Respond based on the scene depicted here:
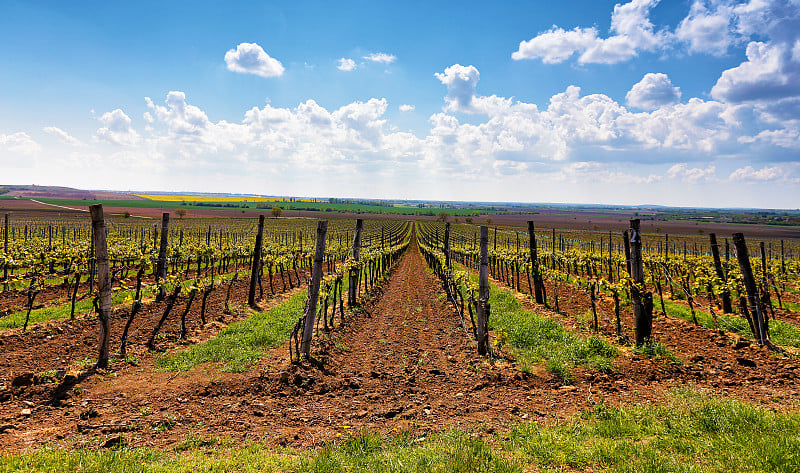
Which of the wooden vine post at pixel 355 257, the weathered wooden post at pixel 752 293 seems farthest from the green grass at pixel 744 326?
the wooden vine post at pixel 355 257

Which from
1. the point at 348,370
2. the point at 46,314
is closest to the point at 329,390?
the point at 348,370

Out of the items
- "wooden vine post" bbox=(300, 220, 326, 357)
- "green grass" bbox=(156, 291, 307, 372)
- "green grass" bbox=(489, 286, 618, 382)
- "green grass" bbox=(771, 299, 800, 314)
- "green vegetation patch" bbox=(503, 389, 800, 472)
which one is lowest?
"green grass" bbox=(156, 291, 307, 372)

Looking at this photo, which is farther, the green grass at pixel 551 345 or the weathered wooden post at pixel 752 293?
the weathered wooden post at pixel 752 293

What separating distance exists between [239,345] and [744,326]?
40.9 feet

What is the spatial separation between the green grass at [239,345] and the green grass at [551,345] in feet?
17.1

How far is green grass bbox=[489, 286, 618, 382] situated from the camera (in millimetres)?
7062

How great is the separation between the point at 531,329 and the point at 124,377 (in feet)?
27.6

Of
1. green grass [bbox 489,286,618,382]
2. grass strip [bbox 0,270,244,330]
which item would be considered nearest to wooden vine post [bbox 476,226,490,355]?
green grass [bbox 489,286,618,382]

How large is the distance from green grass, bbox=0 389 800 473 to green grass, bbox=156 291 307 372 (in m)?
2.80

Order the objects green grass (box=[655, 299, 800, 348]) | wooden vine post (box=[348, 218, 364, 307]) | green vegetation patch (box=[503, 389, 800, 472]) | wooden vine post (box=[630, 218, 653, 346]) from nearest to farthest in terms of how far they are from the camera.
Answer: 1. green vegetation patch (box=[503, 389, 800, 472])
2. wooden vine post (box=[630, 218, 653, 346])
3. green grass (box=[655, 299, 800, 348])
4. wooden vine post (box=[348, 218, 364, 307])

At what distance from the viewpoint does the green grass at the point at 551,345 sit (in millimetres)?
7062

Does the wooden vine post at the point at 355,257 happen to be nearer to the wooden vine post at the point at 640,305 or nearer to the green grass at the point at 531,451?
the wooden vine post at the point at 640,305

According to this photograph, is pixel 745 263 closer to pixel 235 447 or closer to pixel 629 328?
pixel 629 328

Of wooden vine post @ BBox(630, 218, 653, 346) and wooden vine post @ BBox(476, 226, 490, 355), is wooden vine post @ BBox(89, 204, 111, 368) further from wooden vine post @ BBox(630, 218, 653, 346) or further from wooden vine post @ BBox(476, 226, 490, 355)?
wooden vine post @ BBox(630, 218, 653, 346)
